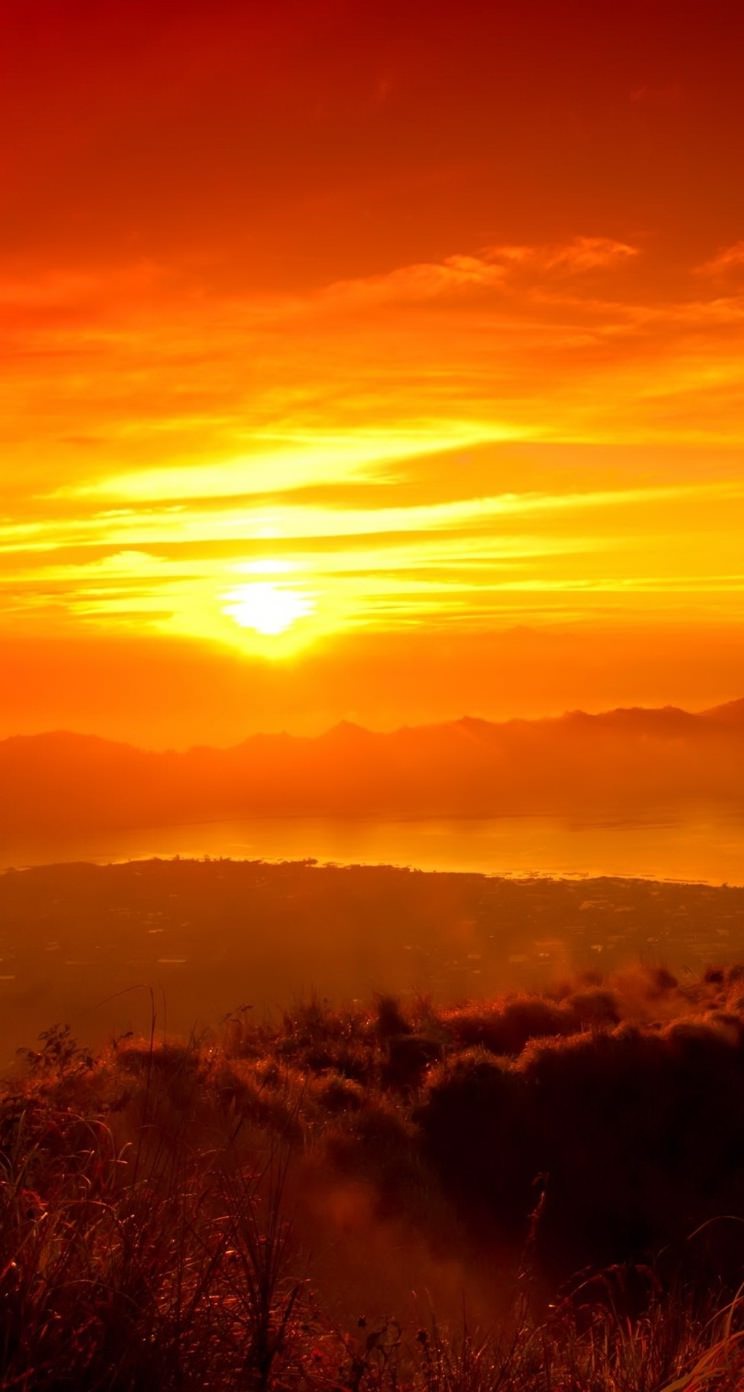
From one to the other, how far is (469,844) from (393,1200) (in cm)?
3765

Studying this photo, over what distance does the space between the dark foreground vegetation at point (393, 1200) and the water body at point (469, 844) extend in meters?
21.5

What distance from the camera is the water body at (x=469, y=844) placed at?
36406mm

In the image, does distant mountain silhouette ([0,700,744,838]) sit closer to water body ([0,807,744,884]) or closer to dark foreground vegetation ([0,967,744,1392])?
water body ([0,807,744,884])

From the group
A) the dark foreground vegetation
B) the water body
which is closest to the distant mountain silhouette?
the water body

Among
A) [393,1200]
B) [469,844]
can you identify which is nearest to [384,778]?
[469,844]

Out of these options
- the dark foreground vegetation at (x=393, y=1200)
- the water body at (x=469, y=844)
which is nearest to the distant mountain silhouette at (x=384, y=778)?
the water body at (x=469, y=844)

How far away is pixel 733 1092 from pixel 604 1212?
1.81m

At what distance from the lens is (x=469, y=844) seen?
45.6m

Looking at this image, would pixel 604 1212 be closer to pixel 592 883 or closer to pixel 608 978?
pixel 608 978

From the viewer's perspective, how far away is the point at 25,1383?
299cm

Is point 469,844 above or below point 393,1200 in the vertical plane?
above

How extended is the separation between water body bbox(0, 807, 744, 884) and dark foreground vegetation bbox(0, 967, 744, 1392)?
2152cm

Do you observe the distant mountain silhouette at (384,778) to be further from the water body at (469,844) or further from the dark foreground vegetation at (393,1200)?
the dark foreground vegetation at (393,1200)

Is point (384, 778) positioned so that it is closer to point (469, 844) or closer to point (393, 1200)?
point (469, 844)
